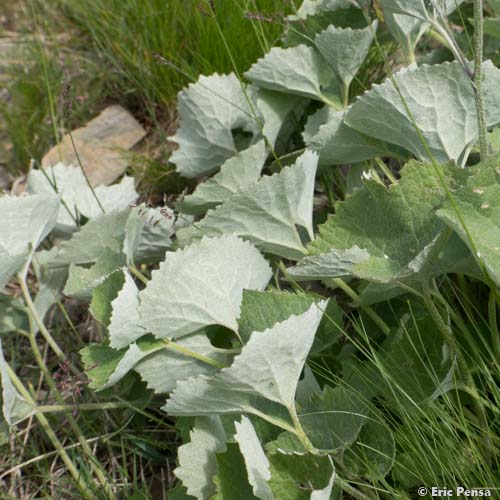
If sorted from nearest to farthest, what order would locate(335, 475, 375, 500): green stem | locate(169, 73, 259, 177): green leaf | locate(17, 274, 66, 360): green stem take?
1. locate(335, 475, 375, 500): green stem
2. locate(17, 274, 66, 360): green stem
3. locate(169, 73, 259, 177): green leaf

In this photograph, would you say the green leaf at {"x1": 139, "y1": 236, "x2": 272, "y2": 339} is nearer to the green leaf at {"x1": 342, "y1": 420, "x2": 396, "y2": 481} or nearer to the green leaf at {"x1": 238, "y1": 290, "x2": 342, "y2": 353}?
the green leaf at {"x1": 238, "y1": 290, "x2": 342, "y2": 353}

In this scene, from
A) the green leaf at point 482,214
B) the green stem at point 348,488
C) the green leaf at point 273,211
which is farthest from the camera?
the green leaf at point 273,211

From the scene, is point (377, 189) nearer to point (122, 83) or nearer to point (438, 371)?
point (438, 371)

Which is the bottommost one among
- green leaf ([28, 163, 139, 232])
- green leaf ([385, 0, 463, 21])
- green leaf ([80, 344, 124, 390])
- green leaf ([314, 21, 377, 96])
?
green leaf ([80, 344, 124, 390])

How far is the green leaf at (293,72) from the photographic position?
3.90 ft

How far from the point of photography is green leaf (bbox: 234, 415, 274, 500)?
0.83m

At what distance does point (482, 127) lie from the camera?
2.81 ft

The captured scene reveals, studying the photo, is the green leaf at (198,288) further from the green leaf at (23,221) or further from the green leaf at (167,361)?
the green leaf at (23,221)

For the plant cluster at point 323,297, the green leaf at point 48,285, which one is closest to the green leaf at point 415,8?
the plant cluster at point 323,297

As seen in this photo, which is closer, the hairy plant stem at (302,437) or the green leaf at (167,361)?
the hairy plant stem at (302,437)

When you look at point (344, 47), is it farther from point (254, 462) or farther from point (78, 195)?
point (254, 462)

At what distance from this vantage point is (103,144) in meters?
1.80

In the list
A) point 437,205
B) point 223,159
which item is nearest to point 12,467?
point 223,159

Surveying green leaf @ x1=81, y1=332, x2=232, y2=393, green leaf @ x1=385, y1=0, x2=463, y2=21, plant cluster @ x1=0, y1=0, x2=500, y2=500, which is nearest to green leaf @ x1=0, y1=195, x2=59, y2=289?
plant cluster @ x1=0, y1=0, x2=500, y2=500
